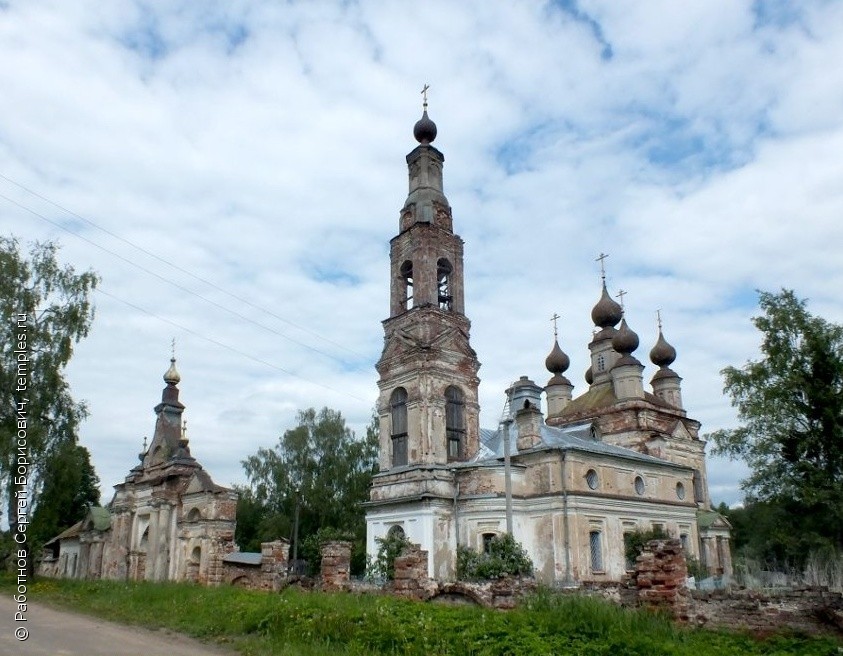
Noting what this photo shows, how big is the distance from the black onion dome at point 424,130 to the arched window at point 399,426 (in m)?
11.1

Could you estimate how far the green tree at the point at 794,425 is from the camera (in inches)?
773

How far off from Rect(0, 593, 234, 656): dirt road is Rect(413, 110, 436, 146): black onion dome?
22182mm

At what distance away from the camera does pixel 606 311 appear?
137 feet

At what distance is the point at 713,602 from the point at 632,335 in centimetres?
2624

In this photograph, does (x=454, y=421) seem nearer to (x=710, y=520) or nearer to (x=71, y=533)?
(x=710, y=520)

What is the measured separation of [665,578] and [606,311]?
108 ft

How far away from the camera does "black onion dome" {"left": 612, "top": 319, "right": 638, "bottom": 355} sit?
36.7 meters

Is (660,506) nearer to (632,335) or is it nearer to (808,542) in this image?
(808,542)

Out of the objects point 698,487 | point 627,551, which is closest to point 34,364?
point 627,551

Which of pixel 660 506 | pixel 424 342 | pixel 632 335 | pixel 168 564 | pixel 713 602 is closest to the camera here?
pixel 713 602

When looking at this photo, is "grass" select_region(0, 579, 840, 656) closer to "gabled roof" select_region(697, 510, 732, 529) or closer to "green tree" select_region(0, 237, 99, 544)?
"green tree" select_region(0, 237, 99, 544)

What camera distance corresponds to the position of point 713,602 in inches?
457

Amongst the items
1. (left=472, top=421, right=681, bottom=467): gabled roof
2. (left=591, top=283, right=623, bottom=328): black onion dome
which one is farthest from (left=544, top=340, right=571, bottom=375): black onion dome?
(left=472, top=421, right=681, bottom=467): gabled roof

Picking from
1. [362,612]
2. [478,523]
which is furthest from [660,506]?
[362,612]
